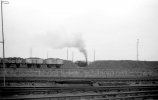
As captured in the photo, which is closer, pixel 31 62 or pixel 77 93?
pixel 77 93

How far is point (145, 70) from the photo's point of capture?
106 ft

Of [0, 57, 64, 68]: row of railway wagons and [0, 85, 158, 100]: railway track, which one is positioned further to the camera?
[0, 57, 64, 68]: row of railway wagons

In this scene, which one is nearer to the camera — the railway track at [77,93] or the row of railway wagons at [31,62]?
the railway track at [77,93]

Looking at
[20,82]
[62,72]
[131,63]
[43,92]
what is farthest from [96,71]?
[131,63]

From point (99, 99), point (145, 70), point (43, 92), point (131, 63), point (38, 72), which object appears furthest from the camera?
point (131, 63)

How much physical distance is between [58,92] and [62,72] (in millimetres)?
13914

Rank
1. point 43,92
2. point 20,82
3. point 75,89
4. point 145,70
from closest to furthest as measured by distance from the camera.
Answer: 1. point 43,92
2. point 75,89
3. point 20,82
4. point 145,70

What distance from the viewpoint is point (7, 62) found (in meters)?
35.2

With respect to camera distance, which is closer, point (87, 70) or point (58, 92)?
point (58, 92)

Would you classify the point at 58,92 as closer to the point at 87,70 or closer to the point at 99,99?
the point at 99,99

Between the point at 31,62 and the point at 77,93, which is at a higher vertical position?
the point at 31,62

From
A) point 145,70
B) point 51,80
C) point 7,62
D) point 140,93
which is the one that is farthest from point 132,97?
point 7,62

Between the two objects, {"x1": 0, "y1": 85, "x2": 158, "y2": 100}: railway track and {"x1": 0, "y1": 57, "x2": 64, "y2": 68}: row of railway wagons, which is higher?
{"x1": 0, "y1": 57, "x2": 64, "y2": 68}: row of railway wagons

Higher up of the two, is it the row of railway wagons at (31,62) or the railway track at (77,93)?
the row of railway wagons at (31,62)
